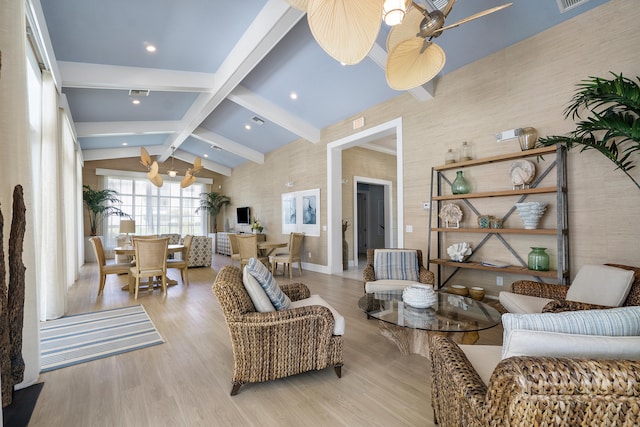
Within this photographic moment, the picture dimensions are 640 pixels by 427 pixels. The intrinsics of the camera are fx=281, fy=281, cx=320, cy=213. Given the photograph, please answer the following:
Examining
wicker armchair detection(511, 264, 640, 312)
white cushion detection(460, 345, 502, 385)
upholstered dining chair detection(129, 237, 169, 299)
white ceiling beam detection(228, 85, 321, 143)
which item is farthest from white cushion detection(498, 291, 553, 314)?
white ceiling beam detection(228, 85, 321, 143)

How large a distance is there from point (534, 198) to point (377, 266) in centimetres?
206

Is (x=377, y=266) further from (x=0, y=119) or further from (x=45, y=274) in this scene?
(x=45, y=274)

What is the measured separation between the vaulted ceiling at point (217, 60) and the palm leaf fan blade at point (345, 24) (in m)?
1.94

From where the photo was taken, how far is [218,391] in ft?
6.45

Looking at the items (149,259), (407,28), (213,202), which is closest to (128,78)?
(149,259)

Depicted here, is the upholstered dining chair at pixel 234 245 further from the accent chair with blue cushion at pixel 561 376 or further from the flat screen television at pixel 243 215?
the accent chair with blue cushion at pixel 561 376

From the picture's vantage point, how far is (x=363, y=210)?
959 centimetres

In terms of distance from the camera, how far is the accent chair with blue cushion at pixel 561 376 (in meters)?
0.82

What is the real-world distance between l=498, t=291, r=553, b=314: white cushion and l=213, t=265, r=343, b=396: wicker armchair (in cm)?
163

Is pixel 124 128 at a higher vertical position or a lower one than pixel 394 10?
higher

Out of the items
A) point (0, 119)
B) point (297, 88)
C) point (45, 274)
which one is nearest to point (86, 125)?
point (45, 274)

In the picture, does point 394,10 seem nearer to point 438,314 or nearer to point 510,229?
point 438,314

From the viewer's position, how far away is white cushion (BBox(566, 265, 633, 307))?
84.0 inches

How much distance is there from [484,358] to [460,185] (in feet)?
9.63
